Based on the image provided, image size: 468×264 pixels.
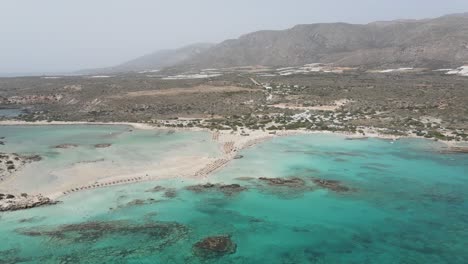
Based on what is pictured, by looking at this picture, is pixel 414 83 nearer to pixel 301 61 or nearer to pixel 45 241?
pixel 45 241

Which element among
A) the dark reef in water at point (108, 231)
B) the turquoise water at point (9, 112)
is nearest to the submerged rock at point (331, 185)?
the dark reef in water at point (108, 231)

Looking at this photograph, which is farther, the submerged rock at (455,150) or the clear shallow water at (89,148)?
the submerged rock at (455,150)

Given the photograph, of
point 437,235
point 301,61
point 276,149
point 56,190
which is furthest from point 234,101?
point 301,61

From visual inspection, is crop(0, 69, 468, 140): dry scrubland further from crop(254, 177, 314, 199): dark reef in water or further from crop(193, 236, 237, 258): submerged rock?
crop(193, 236, 237, 258): submerged rock

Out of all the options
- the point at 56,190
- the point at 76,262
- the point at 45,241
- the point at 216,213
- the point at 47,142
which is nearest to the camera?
the point at 76,262

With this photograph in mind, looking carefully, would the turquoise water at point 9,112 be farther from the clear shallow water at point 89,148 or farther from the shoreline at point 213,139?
the clear shallow water at point 89,148

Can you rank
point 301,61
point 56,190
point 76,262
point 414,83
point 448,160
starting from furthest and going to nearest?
1. point 301,61
2. point 414,83
3. point 448,160
4. point 56,190
5. point 76,262
